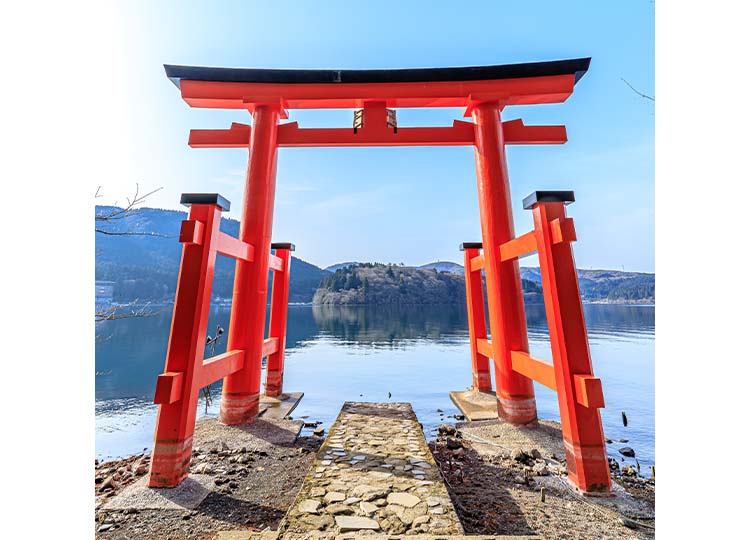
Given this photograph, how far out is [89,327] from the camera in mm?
2115

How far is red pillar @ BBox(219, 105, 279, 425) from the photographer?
6660mm

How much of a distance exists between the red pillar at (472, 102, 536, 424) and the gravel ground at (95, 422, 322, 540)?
365cm

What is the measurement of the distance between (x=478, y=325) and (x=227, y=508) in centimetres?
680

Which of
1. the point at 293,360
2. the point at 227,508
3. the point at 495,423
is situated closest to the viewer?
the point at 227,508

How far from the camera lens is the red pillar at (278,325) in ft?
28.9

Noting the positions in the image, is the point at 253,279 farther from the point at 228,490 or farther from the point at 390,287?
the point at 390,287

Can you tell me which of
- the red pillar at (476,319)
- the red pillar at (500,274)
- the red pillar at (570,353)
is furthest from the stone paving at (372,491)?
the red pillar at (476,319)

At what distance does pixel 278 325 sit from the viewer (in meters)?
8.91

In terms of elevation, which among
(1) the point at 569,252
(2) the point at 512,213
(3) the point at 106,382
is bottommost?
(3) the point at 106,382

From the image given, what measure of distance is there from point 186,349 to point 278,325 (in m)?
4.17

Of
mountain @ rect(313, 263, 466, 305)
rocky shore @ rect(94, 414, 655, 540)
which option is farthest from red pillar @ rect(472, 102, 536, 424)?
mountain @ rect(313, 263, 466, 305)

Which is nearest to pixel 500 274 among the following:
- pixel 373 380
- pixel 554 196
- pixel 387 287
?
pixel 554 196

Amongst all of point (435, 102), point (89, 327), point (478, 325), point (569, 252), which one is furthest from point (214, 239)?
point (478, 325)

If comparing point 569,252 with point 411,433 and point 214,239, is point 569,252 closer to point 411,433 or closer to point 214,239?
point 411,433
